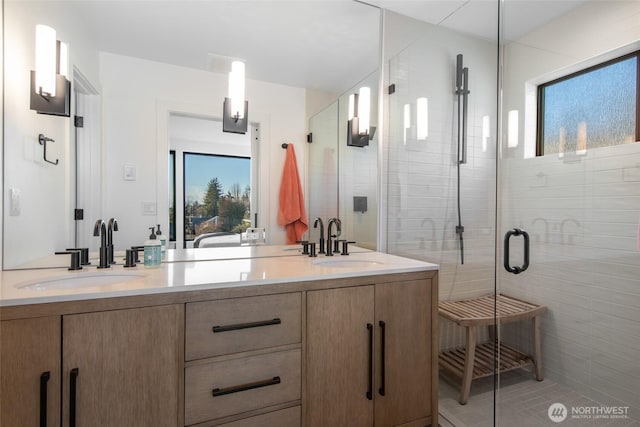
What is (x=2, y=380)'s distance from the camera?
86 centimetres

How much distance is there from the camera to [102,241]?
135 cm

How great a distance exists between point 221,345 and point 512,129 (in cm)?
177

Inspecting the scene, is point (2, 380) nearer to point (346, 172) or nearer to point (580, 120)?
point (346, 172)

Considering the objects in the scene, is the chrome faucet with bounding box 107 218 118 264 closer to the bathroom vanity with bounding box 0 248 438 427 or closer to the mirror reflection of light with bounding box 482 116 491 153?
the bathroom vanity with bounding box 0 248 438 427

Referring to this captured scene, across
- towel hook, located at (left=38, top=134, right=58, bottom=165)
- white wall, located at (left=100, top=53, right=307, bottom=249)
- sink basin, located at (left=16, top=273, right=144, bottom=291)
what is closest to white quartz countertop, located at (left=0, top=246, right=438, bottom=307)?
sink basin, located at (left=16, top=273, right=144, bottom=291)

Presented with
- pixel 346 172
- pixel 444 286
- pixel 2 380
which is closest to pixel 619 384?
pixel 444 286

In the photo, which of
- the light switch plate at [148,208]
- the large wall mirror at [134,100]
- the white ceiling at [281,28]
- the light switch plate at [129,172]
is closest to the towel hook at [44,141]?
the large wall mirror at [134,100]

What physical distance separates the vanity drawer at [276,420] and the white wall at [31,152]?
1.08m

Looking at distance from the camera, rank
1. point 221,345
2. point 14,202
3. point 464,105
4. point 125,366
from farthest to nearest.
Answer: point 464,105
point 14,202
point 221,345
point 125,366

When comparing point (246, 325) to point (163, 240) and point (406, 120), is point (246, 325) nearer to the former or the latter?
point (163, 240)

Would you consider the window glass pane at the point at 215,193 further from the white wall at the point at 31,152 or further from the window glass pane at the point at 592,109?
the window glass pane at the point at 592,109

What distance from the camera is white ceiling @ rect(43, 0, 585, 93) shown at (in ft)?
4.81

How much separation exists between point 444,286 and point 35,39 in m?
2.35

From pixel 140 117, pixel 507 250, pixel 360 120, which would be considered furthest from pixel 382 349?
pixel 140 117
